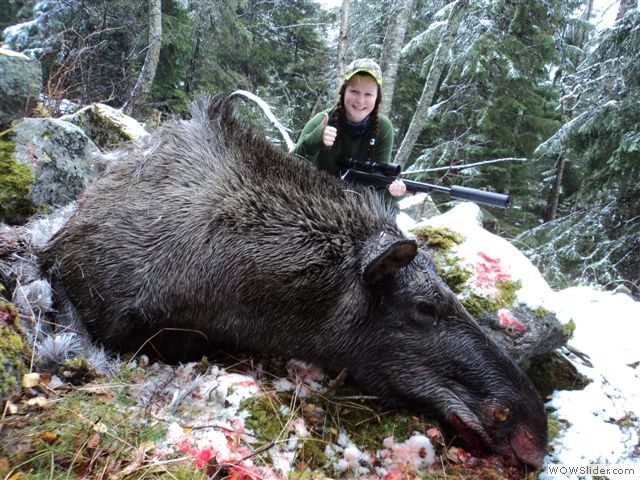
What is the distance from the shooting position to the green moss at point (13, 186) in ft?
13.9

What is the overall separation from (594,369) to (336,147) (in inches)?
143

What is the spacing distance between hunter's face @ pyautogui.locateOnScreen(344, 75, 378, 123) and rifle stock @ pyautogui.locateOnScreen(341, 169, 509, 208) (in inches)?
37.2

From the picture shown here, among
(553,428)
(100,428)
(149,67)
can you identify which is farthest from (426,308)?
(149,67)

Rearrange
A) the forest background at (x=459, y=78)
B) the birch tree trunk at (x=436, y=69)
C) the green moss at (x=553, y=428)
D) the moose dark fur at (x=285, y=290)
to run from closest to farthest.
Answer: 1. the moose dark fur at (x=285, y=290)
2. the green moss at (x=553, y=428)
3. the forest background at (x=459, y=78)
4. the birch tree trunk at (x=436, y=69)

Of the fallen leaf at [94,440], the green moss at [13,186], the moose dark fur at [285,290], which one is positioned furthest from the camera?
the green moss at [13,186]

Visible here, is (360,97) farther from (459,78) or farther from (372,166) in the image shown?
(459,78)

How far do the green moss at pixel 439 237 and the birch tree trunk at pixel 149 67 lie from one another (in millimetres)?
9448

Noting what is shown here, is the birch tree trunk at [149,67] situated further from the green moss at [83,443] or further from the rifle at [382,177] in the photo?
the green moss at [83,443]

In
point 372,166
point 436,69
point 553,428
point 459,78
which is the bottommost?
point 553,428

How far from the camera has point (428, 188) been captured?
441 centimetres

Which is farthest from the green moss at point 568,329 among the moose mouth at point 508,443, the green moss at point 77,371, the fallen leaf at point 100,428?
the green moss at point 77,371

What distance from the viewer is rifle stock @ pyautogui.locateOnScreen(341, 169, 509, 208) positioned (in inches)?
158

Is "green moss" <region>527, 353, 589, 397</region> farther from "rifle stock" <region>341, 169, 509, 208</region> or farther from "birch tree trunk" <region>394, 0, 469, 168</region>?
"birch tree trunk" <region>394, 0, 469, 168</region>

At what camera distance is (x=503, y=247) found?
180 inches
